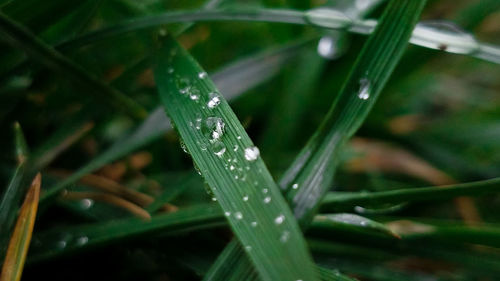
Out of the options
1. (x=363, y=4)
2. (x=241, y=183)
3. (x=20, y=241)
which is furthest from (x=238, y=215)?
(x=363, y=4)

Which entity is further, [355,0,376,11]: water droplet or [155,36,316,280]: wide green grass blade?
[355,0,376,11]: water droplet

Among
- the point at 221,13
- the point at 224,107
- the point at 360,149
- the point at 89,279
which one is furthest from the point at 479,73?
the point at 89,279

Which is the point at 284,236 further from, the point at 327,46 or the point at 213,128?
the point at 327,46

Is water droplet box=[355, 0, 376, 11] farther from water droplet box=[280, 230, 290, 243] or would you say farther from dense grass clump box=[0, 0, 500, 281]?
water droplet box=[280, 230, 290, 243]

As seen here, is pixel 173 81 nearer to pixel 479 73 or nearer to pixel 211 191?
pixel 211 191

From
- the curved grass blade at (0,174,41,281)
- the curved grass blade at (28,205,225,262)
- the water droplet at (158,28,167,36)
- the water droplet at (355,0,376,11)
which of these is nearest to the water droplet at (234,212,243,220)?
the curved grass blade at (28,205,225,262)
